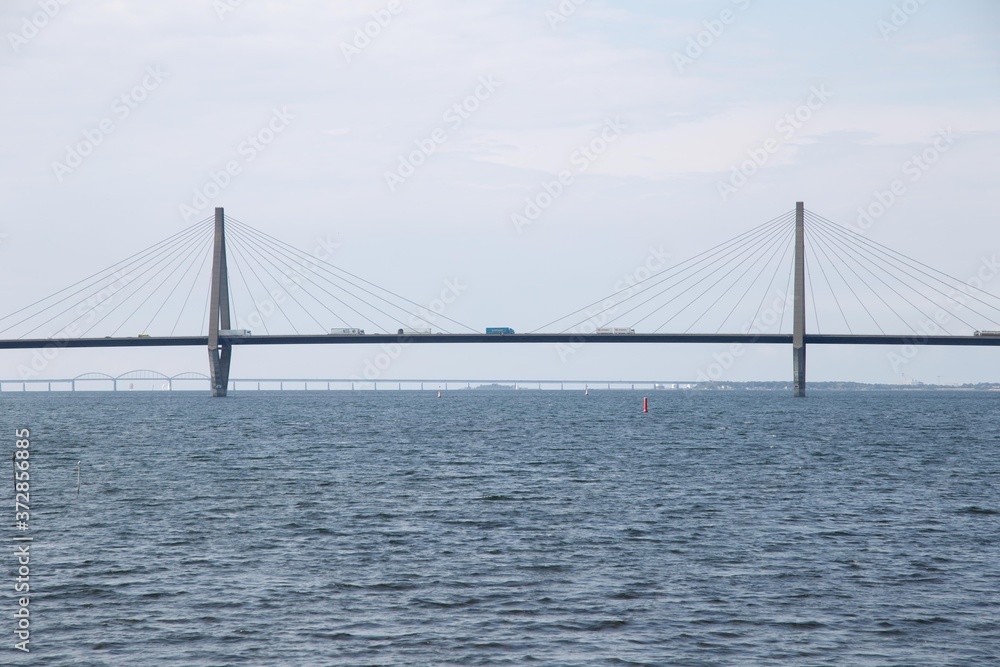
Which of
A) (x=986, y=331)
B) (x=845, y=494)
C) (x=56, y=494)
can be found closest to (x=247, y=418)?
(x=56, y=494)

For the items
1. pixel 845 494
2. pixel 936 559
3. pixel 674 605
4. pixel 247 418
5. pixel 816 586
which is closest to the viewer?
pixel 674 605

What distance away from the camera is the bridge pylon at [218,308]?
141125 mm

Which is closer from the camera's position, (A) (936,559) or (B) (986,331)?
(A) (936,559)

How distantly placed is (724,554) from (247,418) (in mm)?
81017

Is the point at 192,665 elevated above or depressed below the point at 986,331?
below

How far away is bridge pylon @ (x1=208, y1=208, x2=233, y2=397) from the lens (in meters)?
141

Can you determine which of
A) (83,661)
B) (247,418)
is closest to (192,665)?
(83,661)

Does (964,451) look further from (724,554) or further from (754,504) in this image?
(724,554)

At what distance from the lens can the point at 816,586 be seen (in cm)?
2164

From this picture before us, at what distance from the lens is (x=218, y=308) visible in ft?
464

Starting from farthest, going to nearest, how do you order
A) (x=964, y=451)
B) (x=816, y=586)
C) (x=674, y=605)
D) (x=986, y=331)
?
(x=986, y=331) → (x=964, y=451) → (x=816, y=586) → (x=674, y=605)

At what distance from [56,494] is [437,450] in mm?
23962

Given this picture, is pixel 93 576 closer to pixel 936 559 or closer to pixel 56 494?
pixel 56 494

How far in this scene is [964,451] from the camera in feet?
185
